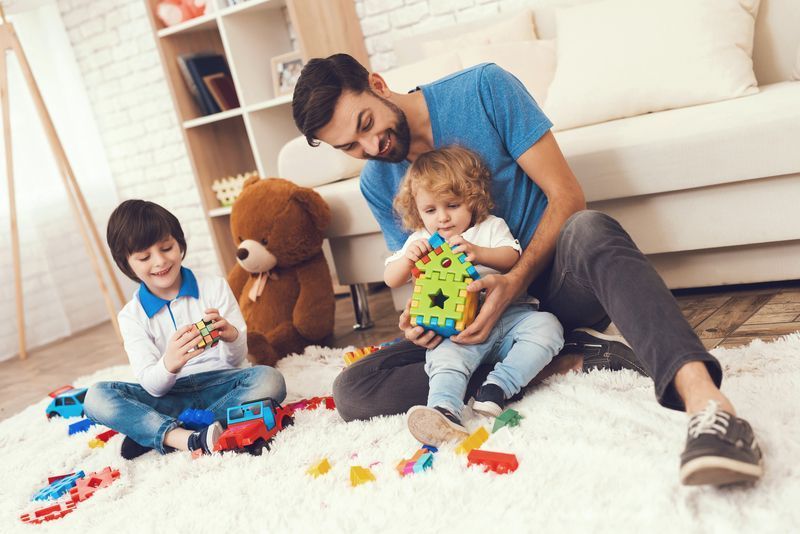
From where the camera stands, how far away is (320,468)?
1.36 meters

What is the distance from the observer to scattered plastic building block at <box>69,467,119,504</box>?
1.52 metres

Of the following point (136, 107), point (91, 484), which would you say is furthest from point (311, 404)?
point (136, 107)

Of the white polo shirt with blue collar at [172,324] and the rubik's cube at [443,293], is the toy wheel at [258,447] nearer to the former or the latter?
the white polo shirt with blue collar at [172,324]

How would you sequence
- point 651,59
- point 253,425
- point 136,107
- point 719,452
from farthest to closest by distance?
point 136,107, point 651,59, point 253,425, point 719,452

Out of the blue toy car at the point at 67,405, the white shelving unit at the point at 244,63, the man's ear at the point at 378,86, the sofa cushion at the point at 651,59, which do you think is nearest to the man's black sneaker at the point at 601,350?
the man's ear at the point at 378,86

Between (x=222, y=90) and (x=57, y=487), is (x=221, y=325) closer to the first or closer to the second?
(x=57, y=487)

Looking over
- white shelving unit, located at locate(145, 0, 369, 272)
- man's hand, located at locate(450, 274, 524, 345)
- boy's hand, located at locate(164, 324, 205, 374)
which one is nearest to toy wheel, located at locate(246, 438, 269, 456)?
boy's hand, located at locate(164, 324, 205, 374)

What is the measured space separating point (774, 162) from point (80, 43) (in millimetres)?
3631

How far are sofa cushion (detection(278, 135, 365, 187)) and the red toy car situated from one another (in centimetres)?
109

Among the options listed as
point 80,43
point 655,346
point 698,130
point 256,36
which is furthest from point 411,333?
point 80,43

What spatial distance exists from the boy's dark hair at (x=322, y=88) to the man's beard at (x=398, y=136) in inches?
2.9

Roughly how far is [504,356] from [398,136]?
1.63 feet

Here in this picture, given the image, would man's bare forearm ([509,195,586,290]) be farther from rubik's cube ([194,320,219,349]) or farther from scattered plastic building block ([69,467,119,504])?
scattered plastic building block ([69,467,119,504])

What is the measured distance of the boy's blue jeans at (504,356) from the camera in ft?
4.64
